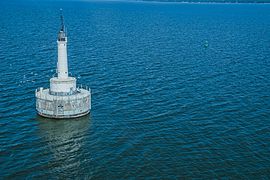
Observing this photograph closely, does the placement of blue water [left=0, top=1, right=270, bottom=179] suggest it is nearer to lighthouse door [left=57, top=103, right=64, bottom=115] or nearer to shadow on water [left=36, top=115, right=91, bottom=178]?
shadow on water [left=36, top=115, right=91, bottom=178]

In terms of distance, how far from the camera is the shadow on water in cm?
4472

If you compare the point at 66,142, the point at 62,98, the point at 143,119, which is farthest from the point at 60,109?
the point at 143,119

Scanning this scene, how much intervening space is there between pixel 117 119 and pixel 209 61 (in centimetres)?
4788

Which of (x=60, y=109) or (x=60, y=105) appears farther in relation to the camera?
(x=60, y=109)

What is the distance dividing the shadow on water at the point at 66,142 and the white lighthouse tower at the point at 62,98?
1036mm

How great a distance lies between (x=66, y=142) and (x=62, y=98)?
372 inches

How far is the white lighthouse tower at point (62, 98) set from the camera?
192 feet

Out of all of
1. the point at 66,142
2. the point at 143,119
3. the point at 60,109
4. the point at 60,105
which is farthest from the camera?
the point at 143,119

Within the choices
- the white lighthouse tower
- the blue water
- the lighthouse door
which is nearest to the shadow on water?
the blue water

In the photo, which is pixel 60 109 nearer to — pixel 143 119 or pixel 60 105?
pixel 60 105

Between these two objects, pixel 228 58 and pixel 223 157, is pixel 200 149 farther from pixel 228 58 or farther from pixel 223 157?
pixel 228 58

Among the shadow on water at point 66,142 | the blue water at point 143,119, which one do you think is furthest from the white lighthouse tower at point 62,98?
the blue water at point 143,119

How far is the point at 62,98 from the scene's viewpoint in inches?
2304

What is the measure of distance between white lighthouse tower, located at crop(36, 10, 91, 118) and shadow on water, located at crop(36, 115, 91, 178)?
1.04 metres
